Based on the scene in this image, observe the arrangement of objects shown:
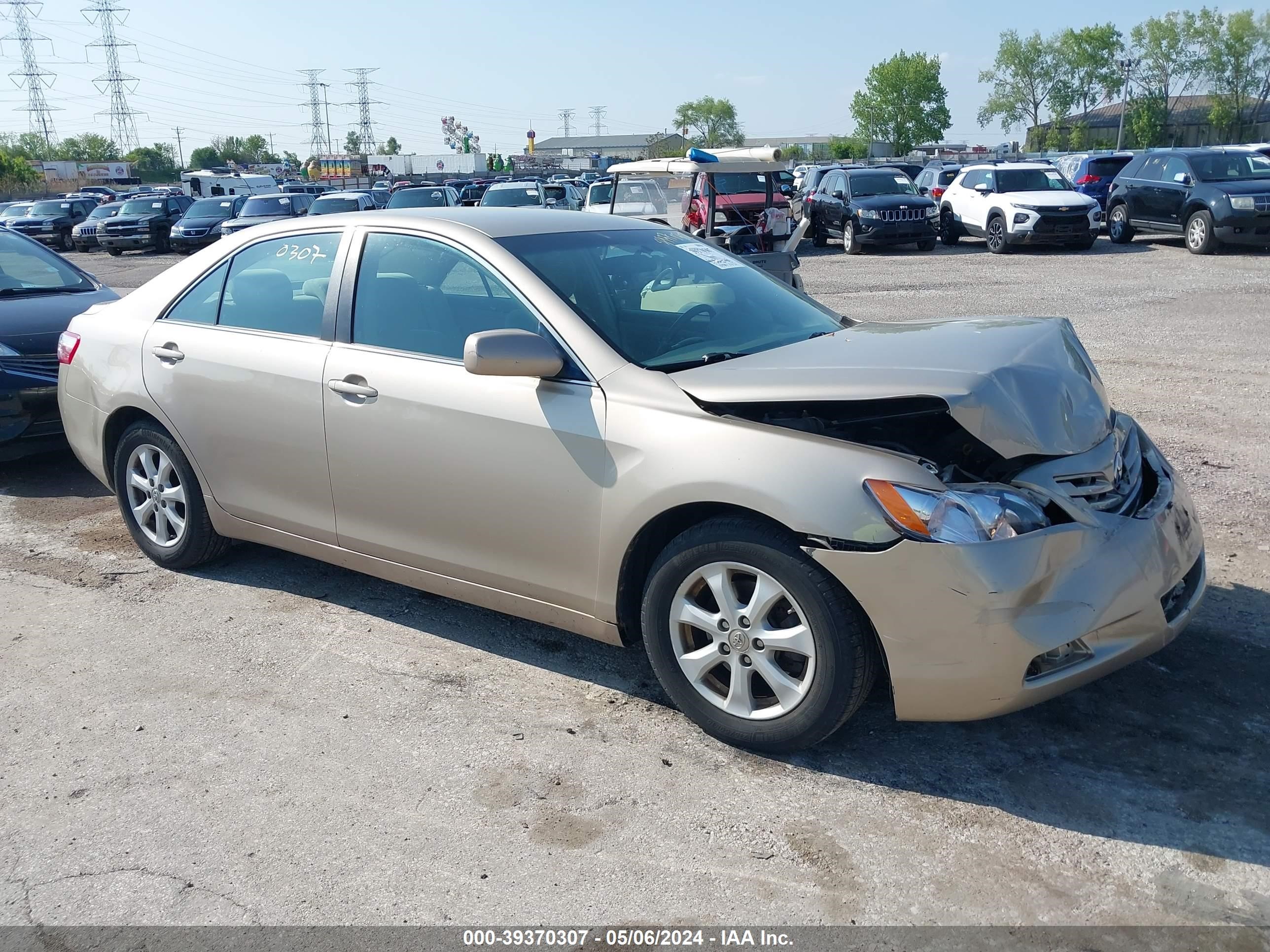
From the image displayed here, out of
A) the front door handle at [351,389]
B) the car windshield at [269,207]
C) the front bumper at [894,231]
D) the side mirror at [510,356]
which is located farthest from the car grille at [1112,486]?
the car windshield at [269,207]

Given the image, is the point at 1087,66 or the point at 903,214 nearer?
the point at 903,214

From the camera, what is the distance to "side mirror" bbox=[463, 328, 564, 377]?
3.57 meters

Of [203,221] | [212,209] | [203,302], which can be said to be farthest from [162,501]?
[212,209]

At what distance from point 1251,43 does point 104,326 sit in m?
116

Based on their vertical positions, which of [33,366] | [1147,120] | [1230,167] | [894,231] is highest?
[1147,120]

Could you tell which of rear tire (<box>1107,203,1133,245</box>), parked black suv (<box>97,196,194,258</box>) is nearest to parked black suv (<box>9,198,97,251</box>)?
parked black suv (<box>97,196,194,258</box>)

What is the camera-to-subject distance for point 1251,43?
9762 cm

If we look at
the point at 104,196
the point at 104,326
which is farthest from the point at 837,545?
the point at 104,196

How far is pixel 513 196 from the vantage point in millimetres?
25109

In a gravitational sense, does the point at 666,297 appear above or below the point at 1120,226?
above

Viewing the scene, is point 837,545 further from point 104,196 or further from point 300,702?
point 104,196

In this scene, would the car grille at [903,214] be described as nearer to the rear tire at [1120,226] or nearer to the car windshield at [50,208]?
the rear tire at [1120,226]

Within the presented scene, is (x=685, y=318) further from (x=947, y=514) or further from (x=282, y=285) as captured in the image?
(x=282, y=285)

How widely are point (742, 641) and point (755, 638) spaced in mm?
46
